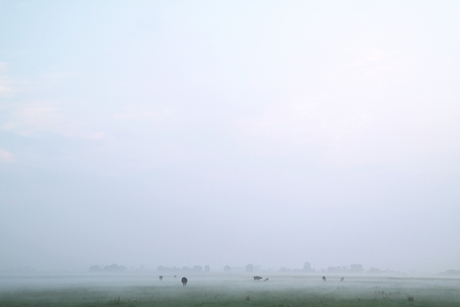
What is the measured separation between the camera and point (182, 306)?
103ft

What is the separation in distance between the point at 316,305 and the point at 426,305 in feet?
29.3

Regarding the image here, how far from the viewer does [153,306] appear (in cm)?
3206

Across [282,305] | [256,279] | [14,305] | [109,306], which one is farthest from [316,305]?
[256,279]

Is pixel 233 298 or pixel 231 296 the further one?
pixel 231 296

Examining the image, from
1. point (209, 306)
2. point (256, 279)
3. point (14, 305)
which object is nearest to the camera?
point (209, 306)

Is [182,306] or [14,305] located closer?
[182,306]

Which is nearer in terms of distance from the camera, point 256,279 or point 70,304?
point 70,304

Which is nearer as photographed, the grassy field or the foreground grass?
the foreground grass

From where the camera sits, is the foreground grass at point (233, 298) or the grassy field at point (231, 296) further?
the grassy field at point (231, 296)

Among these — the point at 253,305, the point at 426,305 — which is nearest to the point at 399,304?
the point at 426,305

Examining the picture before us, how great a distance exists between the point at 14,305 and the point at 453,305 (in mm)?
36715

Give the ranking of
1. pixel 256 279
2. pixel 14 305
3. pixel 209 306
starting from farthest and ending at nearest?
pixel 256 279 < pixel 14 305 < pixel 209 306

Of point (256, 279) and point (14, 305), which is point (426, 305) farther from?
point (256, 279)

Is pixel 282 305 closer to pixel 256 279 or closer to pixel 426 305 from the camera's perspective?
pixel 426 305
